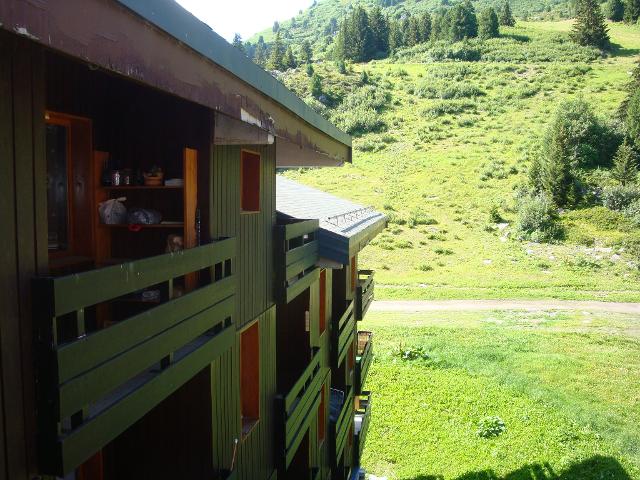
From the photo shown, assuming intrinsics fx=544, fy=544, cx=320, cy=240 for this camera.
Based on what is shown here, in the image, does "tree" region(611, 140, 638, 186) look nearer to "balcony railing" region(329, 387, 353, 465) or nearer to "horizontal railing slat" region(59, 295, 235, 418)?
"balcony railing" region(329, 387, 353, 465)

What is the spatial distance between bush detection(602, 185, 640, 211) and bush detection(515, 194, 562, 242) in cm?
454

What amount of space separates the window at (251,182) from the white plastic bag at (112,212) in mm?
1442

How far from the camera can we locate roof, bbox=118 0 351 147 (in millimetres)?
2354

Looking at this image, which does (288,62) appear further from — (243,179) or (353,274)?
(243,179)

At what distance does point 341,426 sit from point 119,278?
28.1 ft

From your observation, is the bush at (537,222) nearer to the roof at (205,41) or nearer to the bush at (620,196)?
the bush at (620,196)

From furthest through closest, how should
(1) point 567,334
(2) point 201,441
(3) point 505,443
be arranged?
(1) point 567,334
(3) point 505,443
(2) point 201,441

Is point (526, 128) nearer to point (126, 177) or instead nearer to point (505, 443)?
point (505, 443)

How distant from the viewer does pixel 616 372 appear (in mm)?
22766

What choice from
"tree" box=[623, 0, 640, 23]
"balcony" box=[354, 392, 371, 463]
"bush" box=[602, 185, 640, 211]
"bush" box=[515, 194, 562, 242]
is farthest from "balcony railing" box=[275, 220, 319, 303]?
"tree" box=[623, 0, 640, 23]

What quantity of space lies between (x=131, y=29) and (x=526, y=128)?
62.2m

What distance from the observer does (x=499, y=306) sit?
100ft

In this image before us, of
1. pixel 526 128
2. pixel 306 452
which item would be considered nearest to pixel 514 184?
pixel 526 128

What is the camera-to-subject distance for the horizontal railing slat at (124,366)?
2.48 metres
